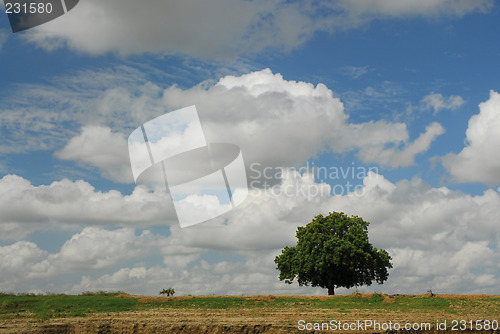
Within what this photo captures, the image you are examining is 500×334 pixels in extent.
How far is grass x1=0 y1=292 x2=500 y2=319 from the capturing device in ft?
125

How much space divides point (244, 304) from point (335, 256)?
1609cm

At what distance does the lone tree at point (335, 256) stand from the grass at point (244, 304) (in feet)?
31.2

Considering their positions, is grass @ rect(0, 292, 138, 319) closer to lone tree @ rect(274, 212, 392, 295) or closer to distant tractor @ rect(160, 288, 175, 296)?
distant tractor @ rect(160, 288, 175, 296)

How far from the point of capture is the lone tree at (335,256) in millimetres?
53188

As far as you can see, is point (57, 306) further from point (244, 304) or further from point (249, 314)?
point (249, 314)

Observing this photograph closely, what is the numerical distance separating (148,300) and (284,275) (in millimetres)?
19970

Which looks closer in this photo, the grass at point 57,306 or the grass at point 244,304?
the grass at point 244,304

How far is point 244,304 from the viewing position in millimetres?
40500

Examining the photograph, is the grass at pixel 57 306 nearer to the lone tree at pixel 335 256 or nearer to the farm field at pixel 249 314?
the farm field at pixel 249 314

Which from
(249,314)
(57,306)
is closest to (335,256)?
(249,314)

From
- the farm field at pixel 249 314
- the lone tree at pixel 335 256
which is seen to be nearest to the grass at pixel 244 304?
the farm field at pixel 249 314

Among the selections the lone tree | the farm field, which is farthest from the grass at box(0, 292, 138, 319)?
the lone tree


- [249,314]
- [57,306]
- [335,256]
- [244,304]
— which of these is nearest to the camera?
[249,314]

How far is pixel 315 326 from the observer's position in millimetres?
29938
